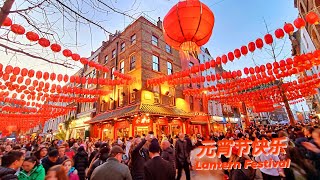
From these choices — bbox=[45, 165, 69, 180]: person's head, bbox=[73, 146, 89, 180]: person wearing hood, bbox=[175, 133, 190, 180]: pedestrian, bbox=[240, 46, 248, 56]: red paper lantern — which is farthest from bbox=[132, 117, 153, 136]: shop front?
bbox=[45, 165, 69, 180]: person's head

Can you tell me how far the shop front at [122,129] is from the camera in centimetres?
1638

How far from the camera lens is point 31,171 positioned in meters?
3.55

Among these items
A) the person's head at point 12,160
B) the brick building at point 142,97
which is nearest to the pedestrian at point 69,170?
the person's head at point 12,160

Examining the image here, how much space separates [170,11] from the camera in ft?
13.7

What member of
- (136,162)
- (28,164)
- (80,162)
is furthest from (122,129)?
(28,164)

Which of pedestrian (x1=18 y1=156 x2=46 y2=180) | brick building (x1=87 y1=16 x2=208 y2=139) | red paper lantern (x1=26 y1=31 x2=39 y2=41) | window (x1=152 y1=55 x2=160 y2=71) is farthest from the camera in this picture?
window (x1=152 y1=55 x2=160 y2=71)

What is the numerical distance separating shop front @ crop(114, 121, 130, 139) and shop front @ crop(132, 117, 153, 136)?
888 mm

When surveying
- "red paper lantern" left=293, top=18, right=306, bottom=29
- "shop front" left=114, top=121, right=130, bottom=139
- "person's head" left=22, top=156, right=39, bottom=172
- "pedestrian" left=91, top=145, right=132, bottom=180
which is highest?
"red paper lantern" left=293, top=18, right=306, bottom=29

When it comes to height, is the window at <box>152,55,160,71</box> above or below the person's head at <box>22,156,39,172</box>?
above

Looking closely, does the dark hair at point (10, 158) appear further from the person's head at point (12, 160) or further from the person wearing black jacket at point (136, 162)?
the person wearing black jacket at point (136, 162)

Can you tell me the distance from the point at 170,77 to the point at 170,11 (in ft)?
32.2

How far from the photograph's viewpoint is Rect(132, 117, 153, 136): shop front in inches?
610

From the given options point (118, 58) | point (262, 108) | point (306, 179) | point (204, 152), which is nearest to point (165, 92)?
point (118, 58)

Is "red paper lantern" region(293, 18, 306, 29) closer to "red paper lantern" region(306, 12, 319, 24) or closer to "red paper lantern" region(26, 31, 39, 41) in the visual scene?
"red paper lantern" region(306, 12, 319, 24)
